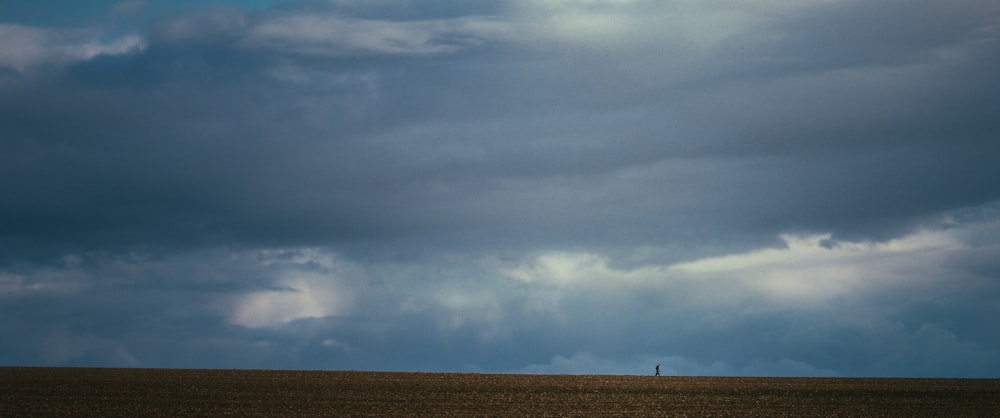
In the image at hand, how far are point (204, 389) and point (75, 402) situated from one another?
38.5 ft

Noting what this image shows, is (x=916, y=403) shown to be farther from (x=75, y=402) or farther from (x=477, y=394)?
(x=75, y=402)

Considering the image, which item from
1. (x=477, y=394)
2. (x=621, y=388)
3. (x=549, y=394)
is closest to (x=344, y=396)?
(x=477, y=394)

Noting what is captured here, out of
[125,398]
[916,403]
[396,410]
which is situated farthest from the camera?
[916,403]

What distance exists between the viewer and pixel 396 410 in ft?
171

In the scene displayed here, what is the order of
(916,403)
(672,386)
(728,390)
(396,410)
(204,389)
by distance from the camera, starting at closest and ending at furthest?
(396,410), (916,403), (204,389), (728,390), (672,386)

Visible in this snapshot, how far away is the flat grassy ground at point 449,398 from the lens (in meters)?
52.1

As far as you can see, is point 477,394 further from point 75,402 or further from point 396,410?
point 75,402

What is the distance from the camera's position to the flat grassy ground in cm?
5209

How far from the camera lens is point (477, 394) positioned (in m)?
65.2

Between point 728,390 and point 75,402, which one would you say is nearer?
point 75,402

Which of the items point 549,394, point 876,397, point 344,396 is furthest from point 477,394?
point 876,397

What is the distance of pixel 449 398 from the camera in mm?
61625

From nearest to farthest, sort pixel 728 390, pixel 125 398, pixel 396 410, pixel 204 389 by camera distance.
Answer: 1. pixel 396 410
2. pixel 125 398
3. pixel 204 389
4. pixel 728 390

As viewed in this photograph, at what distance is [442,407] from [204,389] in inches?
756
